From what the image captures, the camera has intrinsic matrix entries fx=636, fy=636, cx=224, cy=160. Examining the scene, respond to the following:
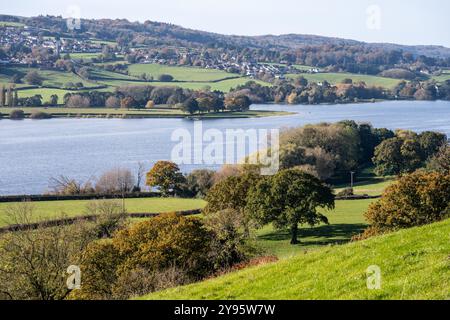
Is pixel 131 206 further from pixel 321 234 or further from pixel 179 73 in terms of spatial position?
pixel 179 73

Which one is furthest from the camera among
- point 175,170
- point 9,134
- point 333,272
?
point 9,134

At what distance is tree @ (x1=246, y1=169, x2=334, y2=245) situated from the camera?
3925 centimetres

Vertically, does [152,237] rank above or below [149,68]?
below

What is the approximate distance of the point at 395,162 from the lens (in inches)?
2825

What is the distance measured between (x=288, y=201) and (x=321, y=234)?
308 centimetres

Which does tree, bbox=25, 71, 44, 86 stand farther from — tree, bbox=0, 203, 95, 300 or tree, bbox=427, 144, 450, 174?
tree, bbox=0, 203, 95, 300

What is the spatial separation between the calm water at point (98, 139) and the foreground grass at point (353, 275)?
5541 cm

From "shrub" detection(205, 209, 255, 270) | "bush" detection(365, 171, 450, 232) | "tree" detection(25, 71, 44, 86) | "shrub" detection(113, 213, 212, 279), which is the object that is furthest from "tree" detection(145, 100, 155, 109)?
"shrub" detection(113, 213, 212, 279)

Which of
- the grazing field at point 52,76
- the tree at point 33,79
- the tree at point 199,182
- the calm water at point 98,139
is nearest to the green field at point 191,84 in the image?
the grazing field at point 52,76

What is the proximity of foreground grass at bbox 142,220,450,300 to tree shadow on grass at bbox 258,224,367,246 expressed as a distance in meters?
23.0
